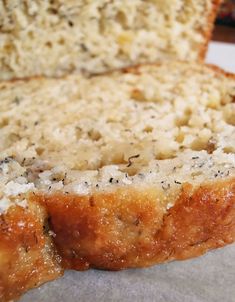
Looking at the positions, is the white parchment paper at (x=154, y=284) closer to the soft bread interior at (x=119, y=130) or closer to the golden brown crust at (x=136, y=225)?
the golden brown crust at (x=136, y=225)

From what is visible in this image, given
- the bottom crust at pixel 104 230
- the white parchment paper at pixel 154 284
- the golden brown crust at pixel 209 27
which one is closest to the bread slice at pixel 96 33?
the golden brown crust at pixel 209 27

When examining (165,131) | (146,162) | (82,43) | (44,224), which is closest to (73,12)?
(82,43)

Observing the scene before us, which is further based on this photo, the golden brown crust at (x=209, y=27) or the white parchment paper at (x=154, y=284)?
the golden brown crust at (x=209, y=27)

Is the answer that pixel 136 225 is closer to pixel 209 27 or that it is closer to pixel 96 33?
pixel 96 33

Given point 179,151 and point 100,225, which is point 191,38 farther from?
point 100,225

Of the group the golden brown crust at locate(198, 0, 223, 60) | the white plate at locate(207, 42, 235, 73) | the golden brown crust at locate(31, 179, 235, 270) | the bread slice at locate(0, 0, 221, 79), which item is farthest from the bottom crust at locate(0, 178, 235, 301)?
the white plate at locate(207, 42, 235, 73)

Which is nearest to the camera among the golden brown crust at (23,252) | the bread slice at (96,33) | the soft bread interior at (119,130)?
the golden brown crust at (23,252)
